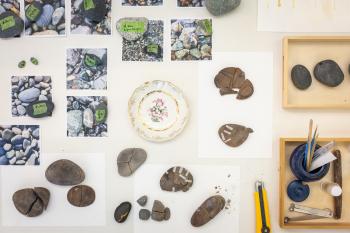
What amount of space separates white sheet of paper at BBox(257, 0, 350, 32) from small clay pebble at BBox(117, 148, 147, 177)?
21.5 inches

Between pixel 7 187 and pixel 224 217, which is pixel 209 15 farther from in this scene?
pixel 7 187

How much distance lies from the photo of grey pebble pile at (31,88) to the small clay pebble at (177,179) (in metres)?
0.42

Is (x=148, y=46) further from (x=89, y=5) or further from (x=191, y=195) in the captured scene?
(x=191, y=195)

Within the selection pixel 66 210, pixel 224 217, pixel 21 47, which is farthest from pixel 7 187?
pixel 224 217

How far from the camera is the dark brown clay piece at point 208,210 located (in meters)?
1.05

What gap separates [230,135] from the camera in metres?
1.05

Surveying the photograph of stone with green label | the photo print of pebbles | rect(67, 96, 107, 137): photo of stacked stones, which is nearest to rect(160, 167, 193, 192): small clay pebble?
rect(67, 96, 107, 137): photo of stacked stones

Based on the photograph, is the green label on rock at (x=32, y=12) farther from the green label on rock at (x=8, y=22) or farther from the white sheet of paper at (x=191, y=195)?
the white sheet of paper at (x=191, y=195)

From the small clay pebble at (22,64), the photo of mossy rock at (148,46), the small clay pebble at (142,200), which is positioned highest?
the photo of mossy rock at (148,46)

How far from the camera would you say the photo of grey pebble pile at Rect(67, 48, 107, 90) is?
1.05 meters

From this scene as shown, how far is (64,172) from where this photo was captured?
3.45 feet

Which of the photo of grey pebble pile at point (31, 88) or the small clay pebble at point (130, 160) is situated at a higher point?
the photo of grey pebble pile at point (31, 88)

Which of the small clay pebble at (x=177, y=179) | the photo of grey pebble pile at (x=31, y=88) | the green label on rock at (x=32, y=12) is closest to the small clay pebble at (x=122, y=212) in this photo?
the small clay pebble at (x=177, y=179)

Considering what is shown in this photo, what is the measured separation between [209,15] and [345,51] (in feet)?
1.36
